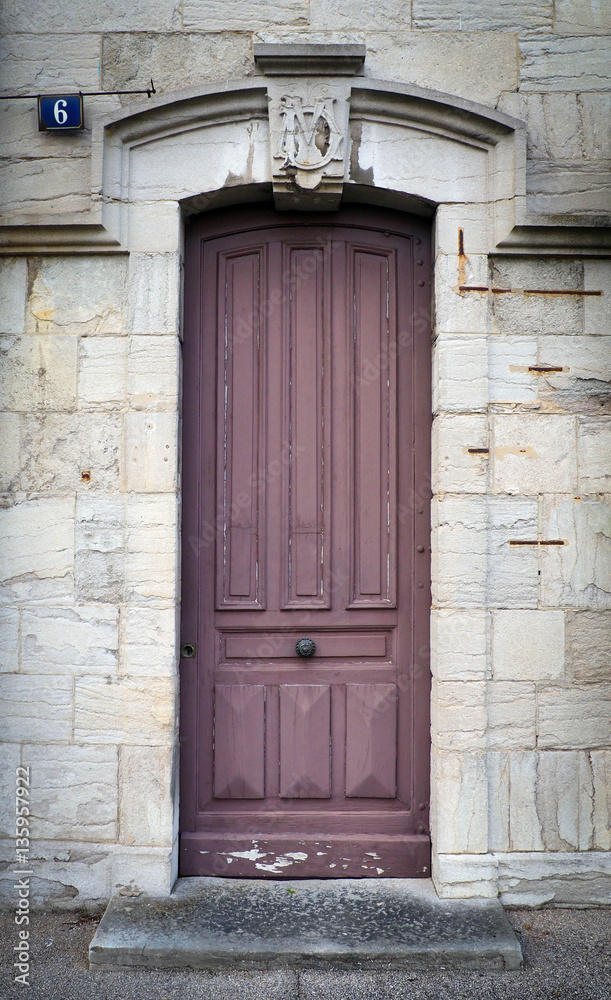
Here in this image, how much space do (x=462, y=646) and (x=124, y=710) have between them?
1.42 m

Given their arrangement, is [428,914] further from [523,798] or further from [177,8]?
[177,8]

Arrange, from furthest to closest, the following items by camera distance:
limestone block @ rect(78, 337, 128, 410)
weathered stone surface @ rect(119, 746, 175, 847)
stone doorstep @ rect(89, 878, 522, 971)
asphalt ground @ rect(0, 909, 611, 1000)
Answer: limestone block @ rect(78, 337, 128, 410) → weathered stone surface @ rect(119, 746, 175, 847) → stone doorstep @ rect(89, 878, 522, 971) → asphalt ground @ rect(0, 909, 611, 1000)

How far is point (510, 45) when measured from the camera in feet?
9.80

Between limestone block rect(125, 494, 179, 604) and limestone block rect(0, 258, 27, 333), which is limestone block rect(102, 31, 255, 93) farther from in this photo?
limestone block rect(125, 494, 179, 604)

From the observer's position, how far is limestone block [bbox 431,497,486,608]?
293cm

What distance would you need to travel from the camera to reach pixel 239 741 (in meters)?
3.07

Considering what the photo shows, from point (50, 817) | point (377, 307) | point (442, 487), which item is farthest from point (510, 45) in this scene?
point (50, 817)

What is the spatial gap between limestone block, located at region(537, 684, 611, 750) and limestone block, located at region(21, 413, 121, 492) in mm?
2027

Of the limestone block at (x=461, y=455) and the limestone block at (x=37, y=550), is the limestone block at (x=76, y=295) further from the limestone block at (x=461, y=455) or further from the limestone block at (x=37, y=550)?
the limestone block at (x=461, y=455)

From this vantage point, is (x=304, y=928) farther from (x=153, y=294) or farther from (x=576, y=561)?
(x=153, y=294)

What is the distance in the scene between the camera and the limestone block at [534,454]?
2979mm

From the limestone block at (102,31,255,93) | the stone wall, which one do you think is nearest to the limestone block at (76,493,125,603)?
the stone wall

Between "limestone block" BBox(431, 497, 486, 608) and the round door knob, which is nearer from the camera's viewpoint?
"limestone block" BBox(431, 497, 486, 608)

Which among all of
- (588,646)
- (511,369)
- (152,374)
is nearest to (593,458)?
(511,369)
